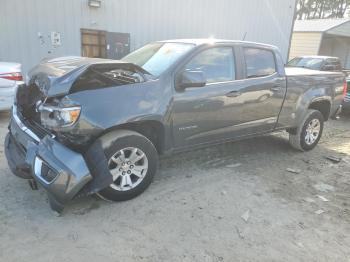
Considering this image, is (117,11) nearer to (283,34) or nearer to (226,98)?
(226,98)

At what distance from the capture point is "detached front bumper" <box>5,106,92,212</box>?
10.2 feet

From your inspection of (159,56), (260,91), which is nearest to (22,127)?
(159,56)

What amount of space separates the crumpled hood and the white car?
2.79 m

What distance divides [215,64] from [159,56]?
738 mm

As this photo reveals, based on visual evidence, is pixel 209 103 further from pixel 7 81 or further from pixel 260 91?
pixel 7 81

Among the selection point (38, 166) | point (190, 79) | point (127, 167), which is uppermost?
point (190, 79)

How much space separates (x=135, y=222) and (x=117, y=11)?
29.5 ft

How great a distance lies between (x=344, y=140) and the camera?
7.04 metres

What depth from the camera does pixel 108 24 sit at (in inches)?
423

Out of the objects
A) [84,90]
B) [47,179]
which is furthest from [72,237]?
[84,90]

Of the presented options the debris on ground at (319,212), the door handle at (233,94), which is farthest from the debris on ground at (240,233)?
the door handle at (233,94)

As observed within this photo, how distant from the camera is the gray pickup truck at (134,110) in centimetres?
325

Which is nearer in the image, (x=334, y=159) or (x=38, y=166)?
(x=38, y=166)

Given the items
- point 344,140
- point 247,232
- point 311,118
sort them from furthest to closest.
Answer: point 344,140, point 311,118, point 247,232
